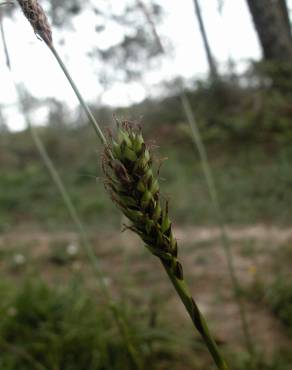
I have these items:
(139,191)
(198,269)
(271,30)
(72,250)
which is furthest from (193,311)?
(271,30)

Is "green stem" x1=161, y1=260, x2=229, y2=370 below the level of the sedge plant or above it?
below

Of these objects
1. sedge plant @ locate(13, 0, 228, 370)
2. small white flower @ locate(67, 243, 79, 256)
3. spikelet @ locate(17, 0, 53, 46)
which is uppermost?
spikelet @ locate(17, 0, 53, 46)

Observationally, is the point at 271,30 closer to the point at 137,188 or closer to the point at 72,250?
the point at 72,250

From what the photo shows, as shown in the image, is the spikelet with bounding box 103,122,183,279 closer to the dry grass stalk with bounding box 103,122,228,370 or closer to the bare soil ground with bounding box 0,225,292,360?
the dry grass stalk with bounding box 103,122,228,370

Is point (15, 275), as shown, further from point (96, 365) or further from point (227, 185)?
point (227, 185)

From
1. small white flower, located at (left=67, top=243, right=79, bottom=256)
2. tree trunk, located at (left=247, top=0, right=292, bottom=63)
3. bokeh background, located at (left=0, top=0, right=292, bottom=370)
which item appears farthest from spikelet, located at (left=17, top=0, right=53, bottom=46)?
tree trunk, located at (left=247, top=0, right=292, bottom=63)

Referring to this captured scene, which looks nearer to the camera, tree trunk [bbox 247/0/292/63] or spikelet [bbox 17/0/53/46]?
spikelet [bbox 17/0/53/46]
